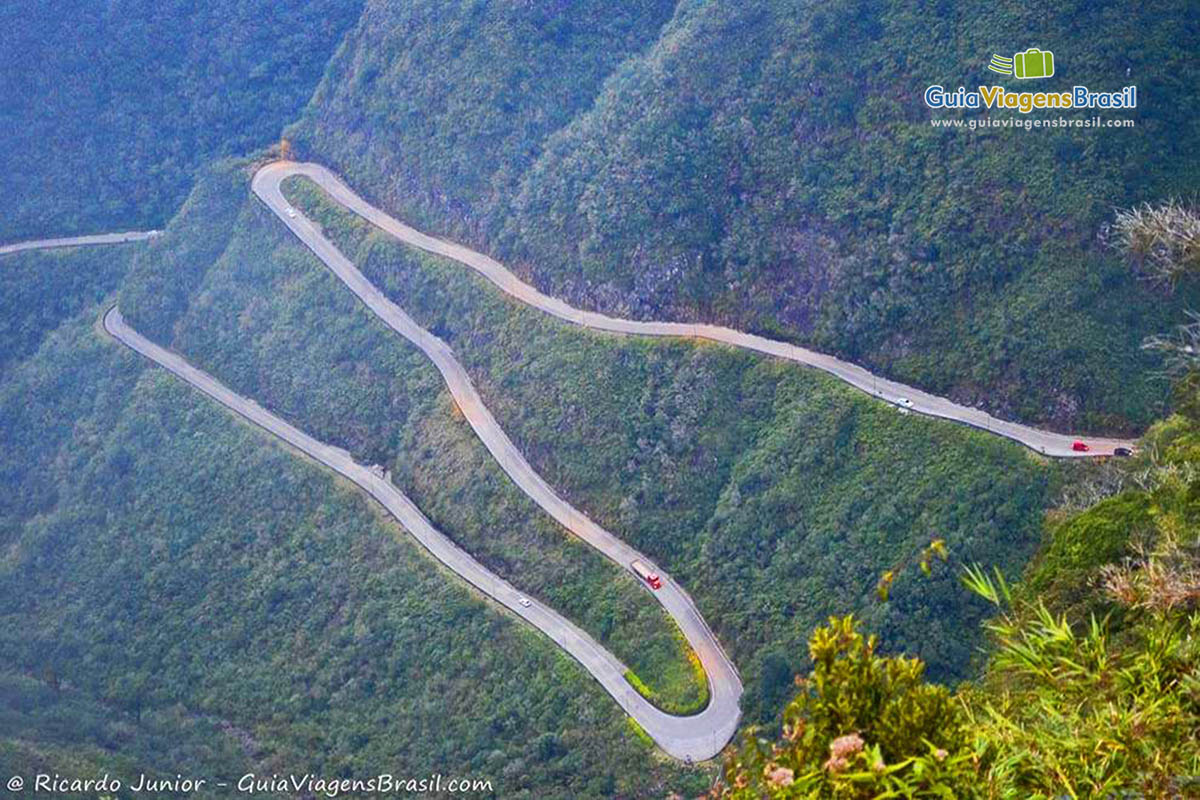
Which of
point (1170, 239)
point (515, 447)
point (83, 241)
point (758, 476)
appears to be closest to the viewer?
point (1170, 239)

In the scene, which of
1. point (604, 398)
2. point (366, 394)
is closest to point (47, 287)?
point (366, 394)

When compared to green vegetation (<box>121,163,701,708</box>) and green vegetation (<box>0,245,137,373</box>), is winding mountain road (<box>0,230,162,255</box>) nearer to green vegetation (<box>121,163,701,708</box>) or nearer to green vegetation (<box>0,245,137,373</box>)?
green vegetation (<box>0,245,137,373</box>)

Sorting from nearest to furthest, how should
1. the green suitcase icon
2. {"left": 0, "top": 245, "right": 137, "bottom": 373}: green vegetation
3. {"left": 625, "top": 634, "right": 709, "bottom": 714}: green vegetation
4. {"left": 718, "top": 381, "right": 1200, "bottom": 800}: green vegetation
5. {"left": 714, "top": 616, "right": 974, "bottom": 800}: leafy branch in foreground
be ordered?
{"left": 714, "top": 616, "right": 974, "bottom": 800}: leafy branch in foreground, {"left": 718, "top": 381, "right": 1200, "bottom": 800}: green vegetation, {"left": 625, "top": 634, "right": 709, "bottom": 714}: green vegetation, the green suitcase icon, {"left": 0, "top": 245, "right": 137, "bottom": 373}: green vegetation

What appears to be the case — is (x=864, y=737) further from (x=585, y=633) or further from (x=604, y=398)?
(x=604, y=398)

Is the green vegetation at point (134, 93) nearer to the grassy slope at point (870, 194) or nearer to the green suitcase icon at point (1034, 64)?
the grassy slope at point (870, 194)

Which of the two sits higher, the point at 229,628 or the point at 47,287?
the point at 47,287

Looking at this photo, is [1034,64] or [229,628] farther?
[229,628]

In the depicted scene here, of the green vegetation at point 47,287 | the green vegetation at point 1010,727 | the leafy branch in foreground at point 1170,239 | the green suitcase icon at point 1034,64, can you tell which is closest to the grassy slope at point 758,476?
the leafy branch in foreground at point 1170,239

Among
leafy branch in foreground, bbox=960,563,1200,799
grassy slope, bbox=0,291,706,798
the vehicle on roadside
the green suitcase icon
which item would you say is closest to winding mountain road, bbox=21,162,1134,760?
the vehicle on roadside
